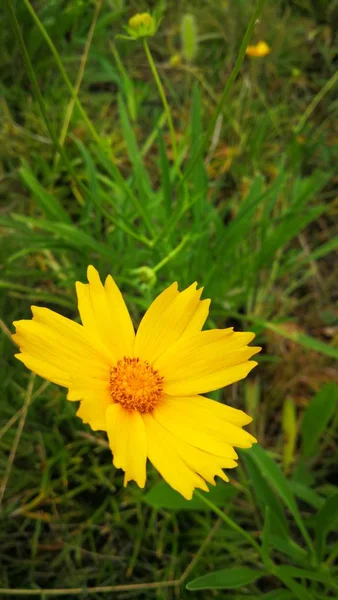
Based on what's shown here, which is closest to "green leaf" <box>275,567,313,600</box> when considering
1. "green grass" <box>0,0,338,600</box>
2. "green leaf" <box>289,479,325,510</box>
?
"green grass" <box>0,0,338,600</box>

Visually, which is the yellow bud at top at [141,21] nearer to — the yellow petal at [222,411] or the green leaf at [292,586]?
the yellow petal at [222,411]

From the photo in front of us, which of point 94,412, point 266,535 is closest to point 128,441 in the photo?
point 94,412

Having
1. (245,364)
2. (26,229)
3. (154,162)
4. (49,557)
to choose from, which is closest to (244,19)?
(154,162)

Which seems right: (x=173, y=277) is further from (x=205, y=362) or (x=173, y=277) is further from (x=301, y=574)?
(x=301, y=574)

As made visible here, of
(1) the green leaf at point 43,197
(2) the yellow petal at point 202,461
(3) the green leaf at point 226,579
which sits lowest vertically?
(3) the green leaf at point 226,579

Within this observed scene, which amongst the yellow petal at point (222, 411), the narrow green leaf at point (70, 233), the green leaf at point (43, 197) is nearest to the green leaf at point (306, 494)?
the yellow petal at point (222, 411)

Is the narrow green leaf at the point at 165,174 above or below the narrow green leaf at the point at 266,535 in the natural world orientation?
above
